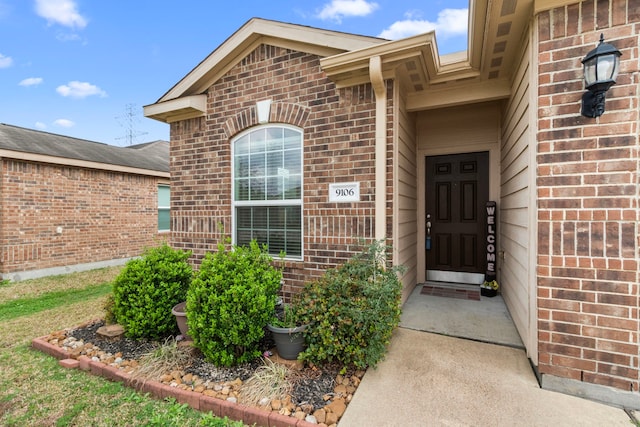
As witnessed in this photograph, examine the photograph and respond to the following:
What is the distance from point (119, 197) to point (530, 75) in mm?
9476

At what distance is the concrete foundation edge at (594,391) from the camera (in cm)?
195

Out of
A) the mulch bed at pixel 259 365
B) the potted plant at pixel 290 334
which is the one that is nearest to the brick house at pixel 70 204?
the mulch bed at pixel 259 365

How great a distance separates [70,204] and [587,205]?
9.66 metres

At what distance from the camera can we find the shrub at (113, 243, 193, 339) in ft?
9.97

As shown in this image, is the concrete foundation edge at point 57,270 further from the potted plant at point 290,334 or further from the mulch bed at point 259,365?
the potted plant at point 290,334

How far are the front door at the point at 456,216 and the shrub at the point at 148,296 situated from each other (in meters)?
3.79

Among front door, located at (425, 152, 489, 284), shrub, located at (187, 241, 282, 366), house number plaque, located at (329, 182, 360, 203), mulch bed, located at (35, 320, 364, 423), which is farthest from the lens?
front door, located at (425, 152, 489, 284)

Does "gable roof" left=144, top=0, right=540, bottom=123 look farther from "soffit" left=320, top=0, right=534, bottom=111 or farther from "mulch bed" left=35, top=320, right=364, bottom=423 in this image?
"mulch bed" left=35, top=320, right=364, bottom=423

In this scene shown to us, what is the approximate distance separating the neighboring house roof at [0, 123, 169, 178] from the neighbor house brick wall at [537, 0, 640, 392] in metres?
9.17

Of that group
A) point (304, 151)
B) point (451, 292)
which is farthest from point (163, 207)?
point (451, 292)

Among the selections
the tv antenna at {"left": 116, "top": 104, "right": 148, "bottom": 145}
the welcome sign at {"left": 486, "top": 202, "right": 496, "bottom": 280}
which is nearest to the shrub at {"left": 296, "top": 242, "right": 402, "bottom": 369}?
the welcome sign at {"left": 486, "top": 202, "right": 496, "bottom": 280}

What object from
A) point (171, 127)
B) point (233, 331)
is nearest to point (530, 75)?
point (233, 331)

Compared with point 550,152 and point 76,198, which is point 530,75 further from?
point 76,198

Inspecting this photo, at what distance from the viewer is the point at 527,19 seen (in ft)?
8.00
